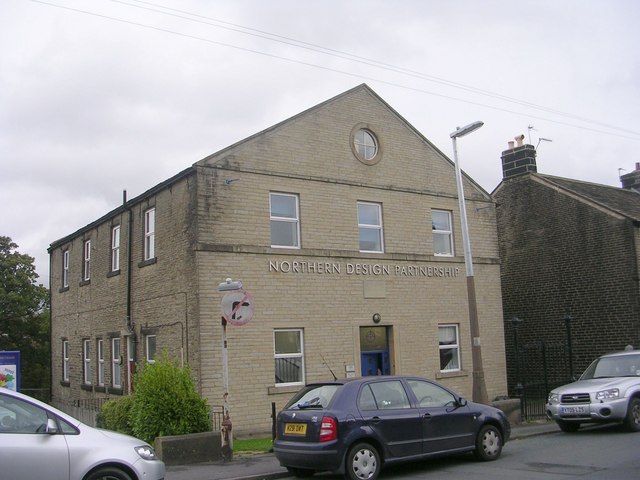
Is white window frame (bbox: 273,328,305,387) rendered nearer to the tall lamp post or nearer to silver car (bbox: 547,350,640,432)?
the tall lamp post

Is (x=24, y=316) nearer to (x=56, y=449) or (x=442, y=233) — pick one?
(x=442, y=233)

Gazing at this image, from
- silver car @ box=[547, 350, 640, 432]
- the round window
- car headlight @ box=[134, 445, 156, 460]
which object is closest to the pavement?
car headlight @ box=[134, 445, 156, 460]

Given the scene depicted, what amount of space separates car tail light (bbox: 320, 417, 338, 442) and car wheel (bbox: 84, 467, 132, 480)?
2.84 metres

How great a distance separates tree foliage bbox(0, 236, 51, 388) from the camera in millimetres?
35781

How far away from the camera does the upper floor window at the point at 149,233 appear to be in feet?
62.4

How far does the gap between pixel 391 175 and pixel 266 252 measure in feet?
16.4

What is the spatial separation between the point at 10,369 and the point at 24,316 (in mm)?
22260

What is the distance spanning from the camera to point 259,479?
35.2 feet

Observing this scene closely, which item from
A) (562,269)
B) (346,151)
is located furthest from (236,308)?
(562,269)

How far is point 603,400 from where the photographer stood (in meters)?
13.9

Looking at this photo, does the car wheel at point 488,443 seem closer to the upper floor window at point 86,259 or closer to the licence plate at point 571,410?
the licence plate at point 571,410

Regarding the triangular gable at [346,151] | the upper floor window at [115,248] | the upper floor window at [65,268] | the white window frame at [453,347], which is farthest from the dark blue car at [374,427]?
the upper floor window at [65,268]

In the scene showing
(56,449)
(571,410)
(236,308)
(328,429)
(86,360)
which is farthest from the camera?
(86,360)

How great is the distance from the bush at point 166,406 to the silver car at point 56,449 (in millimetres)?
4623
